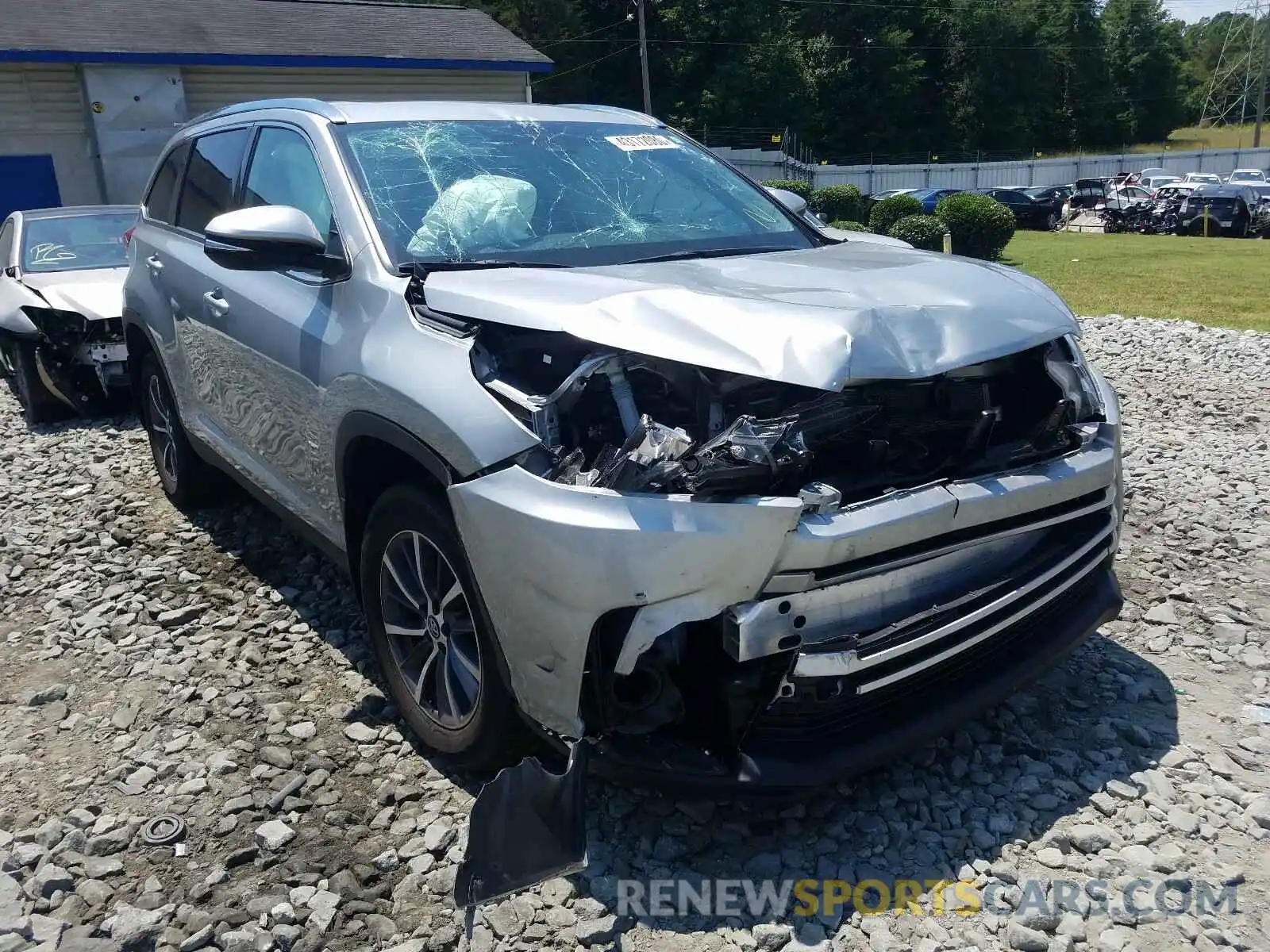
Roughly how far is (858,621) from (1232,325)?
10.2m

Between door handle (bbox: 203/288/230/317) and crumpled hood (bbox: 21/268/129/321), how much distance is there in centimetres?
352

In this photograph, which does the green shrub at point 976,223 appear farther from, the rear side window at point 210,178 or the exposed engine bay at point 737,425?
the exposed engine bay at point 737,425

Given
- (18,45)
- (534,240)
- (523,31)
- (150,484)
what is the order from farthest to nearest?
1. (523,31)
2. (18,45)
3. (150,484)
4. (534,240)

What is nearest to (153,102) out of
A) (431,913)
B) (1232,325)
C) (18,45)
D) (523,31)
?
(18,45)

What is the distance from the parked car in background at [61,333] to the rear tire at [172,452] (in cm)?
195

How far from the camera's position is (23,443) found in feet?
24.0

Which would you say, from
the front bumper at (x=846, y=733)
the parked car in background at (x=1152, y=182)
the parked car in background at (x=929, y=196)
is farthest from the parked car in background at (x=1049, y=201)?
the front bumper at (x=846, y=733)

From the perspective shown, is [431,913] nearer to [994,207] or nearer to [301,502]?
[301,502]

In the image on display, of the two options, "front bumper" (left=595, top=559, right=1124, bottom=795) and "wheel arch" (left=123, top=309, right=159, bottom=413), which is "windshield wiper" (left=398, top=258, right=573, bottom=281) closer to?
"front bumper" (left=595, top=559, right=1124, bottom=795)

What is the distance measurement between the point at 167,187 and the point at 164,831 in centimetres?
343

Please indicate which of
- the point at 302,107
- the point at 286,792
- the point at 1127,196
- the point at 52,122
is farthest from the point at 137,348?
the point at 1127,196

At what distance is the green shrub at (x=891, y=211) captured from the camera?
19922 mm

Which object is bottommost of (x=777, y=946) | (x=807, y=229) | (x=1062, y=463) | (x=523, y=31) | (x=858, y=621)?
(x=777, y=946)

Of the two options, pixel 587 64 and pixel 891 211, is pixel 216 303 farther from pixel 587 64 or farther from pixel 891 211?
pixel 587 64
